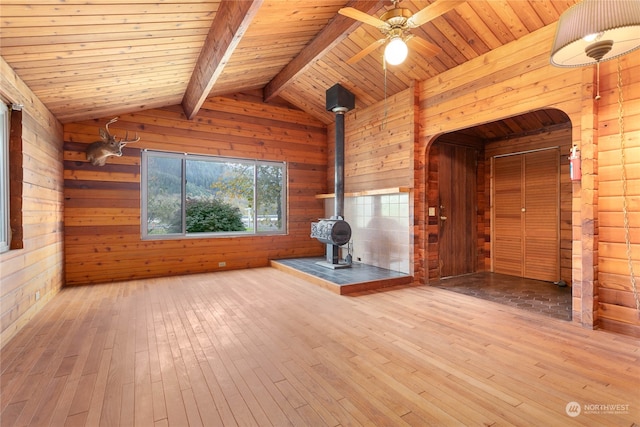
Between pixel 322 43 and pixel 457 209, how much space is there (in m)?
3.41

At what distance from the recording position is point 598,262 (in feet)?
9.62

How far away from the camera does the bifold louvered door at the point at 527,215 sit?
4.84 metres

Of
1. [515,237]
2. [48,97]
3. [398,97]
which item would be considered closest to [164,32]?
[48,97]

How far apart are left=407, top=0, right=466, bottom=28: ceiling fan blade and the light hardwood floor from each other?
270 cm

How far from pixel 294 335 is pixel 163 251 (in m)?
3.53

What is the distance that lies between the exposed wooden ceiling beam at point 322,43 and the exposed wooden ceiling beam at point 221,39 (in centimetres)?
143

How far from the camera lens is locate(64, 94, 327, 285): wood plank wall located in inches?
185

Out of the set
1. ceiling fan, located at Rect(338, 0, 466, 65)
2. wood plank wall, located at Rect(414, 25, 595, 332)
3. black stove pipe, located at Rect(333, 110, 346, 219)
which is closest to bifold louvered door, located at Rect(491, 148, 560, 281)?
wood plank wall, located at Rect(414, 25, 595, 332)

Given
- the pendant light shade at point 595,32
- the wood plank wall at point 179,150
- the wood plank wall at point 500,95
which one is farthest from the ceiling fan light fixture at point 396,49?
the wood plank wall at point 179,150

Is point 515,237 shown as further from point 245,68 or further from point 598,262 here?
point 245,68

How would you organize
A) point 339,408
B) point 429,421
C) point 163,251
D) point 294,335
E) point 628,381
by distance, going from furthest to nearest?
point 163,251 < point 294,335 < point 628,381 < point 339,408 < point 429,421

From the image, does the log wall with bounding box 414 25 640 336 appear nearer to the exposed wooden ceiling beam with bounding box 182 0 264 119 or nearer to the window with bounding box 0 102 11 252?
the exposed wooden ceiling beam with bounding box 182 0 264 119

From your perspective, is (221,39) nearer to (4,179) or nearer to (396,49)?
(396,49)

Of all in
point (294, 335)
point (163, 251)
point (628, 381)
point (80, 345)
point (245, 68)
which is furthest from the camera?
point (163, 251)
